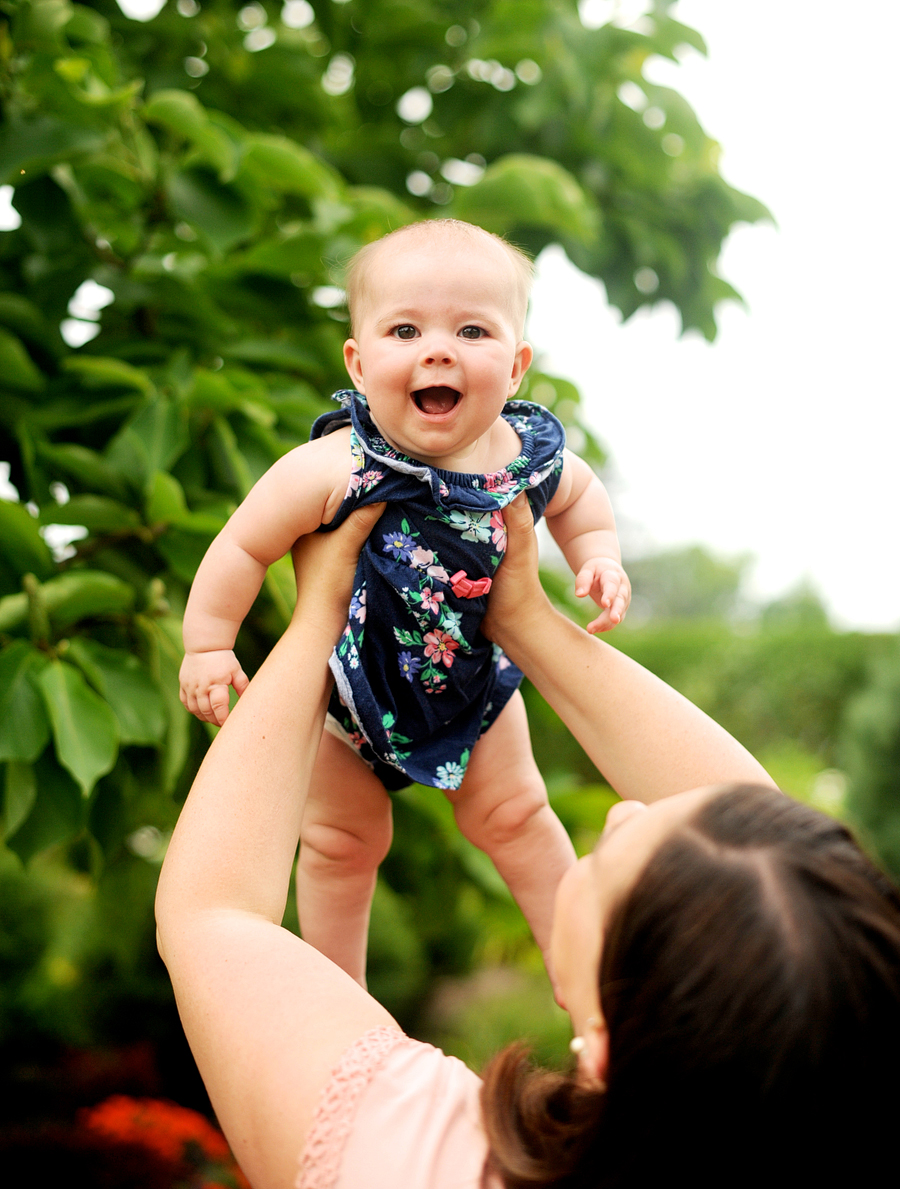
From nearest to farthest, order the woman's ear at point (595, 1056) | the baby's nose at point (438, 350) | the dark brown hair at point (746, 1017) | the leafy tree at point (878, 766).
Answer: the dark brown hair at point (746, 1017)
the woman's ear at point (595, 1056)
the baby's nose at point (438, 350)
the leafy tree at point (878, 766)

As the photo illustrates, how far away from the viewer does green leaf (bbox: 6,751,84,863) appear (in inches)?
64.9

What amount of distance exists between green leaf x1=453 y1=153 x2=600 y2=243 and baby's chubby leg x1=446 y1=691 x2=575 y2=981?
126cm

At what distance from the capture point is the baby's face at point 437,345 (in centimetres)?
117

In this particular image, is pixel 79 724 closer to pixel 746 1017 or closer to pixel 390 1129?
pixel 390 1129

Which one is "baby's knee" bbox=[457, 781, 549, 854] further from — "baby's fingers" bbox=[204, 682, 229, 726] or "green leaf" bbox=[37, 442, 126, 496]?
"green leaf" bbox=[37, 442, 126, 496]

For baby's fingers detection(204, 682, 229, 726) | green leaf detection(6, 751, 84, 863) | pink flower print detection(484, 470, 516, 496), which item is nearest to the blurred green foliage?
green leaf detection(6, 751, 84, 863)

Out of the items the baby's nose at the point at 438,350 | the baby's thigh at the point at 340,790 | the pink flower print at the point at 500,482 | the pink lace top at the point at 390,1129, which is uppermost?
the baby's nose at the point at 438,350

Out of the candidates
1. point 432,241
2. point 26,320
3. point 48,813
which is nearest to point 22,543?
point 48,813

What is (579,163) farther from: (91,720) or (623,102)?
(91,720)

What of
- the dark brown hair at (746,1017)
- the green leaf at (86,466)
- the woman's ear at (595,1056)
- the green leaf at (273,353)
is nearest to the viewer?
the dark brown hair at (746,1017)

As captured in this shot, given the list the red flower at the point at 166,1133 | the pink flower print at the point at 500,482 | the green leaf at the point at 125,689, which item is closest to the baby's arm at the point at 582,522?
the pink flower print at the point at 500,482

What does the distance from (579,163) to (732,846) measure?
2.60m

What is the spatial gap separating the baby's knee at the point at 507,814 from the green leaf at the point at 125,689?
558mm

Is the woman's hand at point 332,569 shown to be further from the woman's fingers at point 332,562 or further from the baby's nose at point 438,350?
the baby's nose at point 438,350
